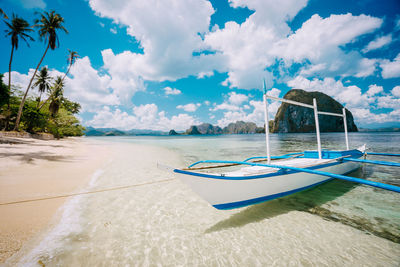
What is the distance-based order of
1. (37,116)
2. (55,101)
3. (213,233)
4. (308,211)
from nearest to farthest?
(213,233) < (308,211) < (37,116) < (55,101)

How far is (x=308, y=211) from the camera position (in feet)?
14.5

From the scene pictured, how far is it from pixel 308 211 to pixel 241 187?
2.52 m

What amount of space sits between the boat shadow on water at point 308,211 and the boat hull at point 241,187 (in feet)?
1.29

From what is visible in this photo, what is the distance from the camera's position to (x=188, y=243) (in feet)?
9.97

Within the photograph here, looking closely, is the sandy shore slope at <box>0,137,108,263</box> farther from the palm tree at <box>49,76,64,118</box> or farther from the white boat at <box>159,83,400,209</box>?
the palm tree at <box>49,76,64,118</box>

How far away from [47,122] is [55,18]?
16991 millimetres

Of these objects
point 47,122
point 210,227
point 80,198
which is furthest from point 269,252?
point 47,122

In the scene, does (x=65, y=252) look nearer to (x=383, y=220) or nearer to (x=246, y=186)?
(x=246, y=186)

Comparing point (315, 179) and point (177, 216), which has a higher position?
point (315, 179)

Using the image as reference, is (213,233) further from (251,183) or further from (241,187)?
(251,183)

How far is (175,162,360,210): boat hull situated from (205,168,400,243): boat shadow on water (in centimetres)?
39

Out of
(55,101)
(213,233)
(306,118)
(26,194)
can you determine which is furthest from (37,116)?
(306,118)

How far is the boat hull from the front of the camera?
3.32m

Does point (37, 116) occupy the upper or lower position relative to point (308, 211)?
upper
